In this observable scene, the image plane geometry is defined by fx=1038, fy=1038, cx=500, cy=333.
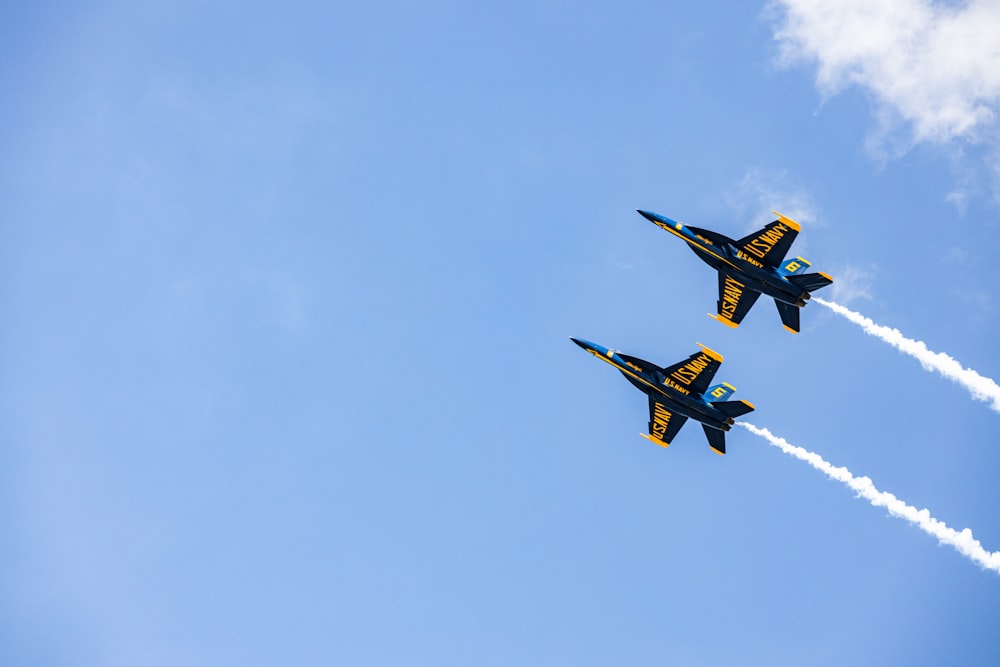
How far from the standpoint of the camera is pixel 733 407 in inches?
3054

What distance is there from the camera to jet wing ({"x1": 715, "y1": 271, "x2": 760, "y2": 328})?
3258 inches

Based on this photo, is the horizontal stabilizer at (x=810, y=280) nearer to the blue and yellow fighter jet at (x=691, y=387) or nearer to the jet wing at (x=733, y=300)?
the jet wing at (x=733, y=300)

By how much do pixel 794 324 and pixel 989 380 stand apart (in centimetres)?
1663

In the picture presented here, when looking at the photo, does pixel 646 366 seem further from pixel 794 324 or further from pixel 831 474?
pixel 831 474

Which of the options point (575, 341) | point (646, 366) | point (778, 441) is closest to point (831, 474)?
point (778, 441)

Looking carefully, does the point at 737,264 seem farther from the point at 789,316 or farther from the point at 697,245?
the point at 789,316

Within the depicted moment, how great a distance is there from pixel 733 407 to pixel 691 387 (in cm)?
347

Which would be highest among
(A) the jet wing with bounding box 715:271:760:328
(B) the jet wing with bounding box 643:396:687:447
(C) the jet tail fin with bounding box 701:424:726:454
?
(A) the jet wing with bounding box 715:271:760:328

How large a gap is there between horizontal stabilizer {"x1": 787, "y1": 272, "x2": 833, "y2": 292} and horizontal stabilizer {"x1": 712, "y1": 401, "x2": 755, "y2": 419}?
9778mm

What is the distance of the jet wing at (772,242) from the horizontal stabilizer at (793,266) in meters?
0.56

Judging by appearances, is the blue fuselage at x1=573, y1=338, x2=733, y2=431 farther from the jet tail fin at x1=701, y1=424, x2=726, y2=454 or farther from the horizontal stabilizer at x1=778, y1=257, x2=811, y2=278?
the horizontal stabilizer at x1=778, y1=257, x2=811, y2=278

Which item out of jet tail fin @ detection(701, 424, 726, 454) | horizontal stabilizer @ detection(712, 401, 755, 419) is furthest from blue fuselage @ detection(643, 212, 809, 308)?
jet tail fin @ detection(701, 424, 726, 454)

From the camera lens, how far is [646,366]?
79562 millimetres

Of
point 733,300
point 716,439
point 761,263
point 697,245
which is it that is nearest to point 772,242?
point 761,263
